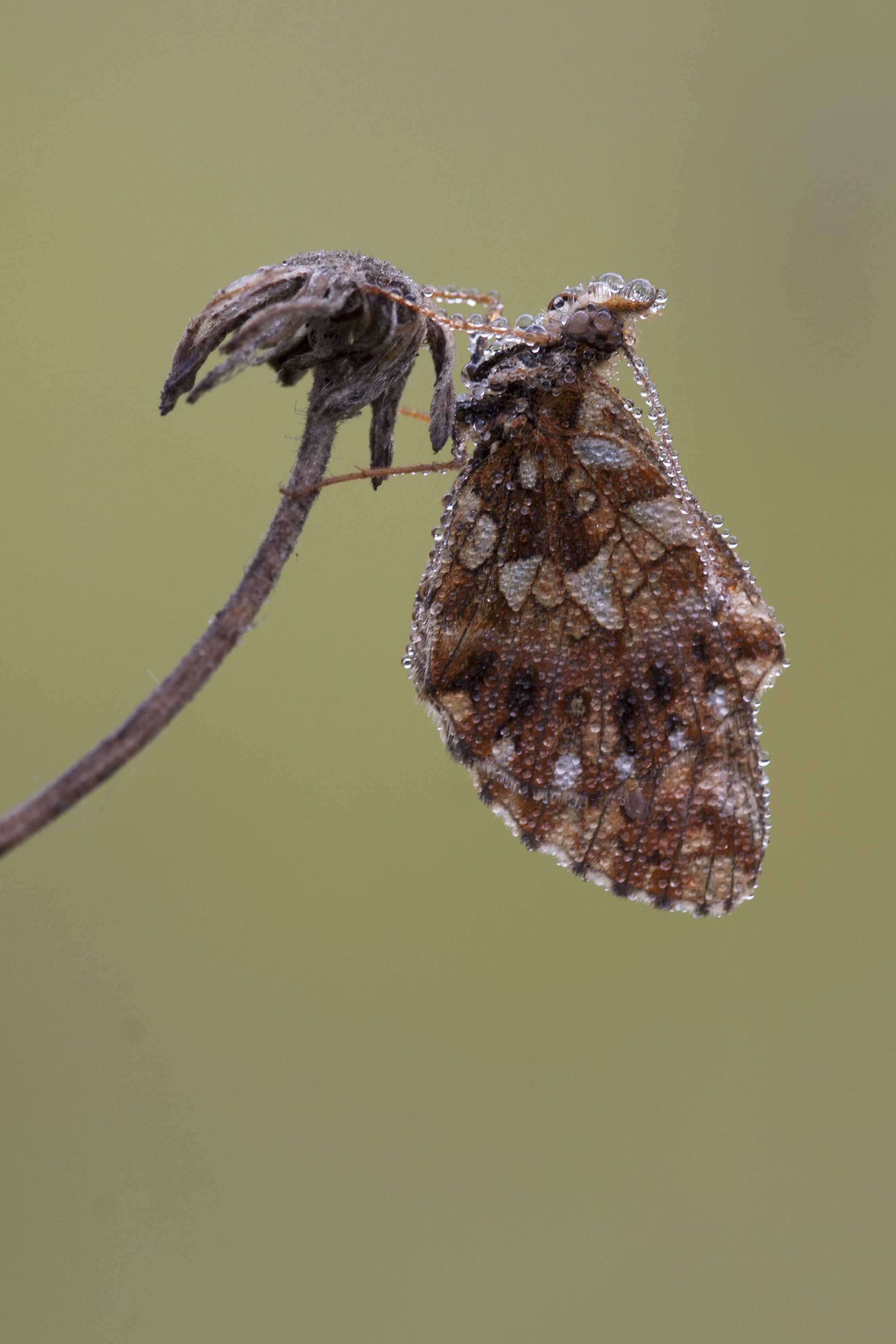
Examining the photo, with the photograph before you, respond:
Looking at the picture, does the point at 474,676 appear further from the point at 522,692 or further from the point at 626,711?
the point at 626,711

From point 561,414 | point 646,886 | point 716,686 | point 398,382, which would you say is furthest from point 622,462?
point 646,886

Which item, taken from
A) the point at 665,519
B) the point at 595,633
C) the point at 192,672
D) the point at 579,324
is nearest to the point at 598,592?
the point at 595,633

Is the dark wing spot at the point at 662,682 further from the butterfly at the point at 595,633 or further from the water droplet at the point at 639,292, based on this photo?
the water droplet at the point at 639,292

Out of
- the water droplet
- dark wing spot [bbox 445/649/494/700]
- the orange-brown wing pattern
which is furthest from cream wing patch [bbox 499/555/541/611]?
the water droplet

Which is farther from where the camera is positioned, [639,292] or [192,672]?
[639,292]

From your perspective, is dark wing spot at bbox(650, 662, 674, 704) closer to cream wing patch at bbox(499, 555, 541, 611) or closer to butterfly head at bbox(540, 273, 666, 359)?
cream wing patch at bbox(499, 555, 541, 611)

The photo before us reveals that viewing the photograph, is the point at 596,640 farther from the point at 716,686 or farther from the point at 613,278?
the point at 613,278
